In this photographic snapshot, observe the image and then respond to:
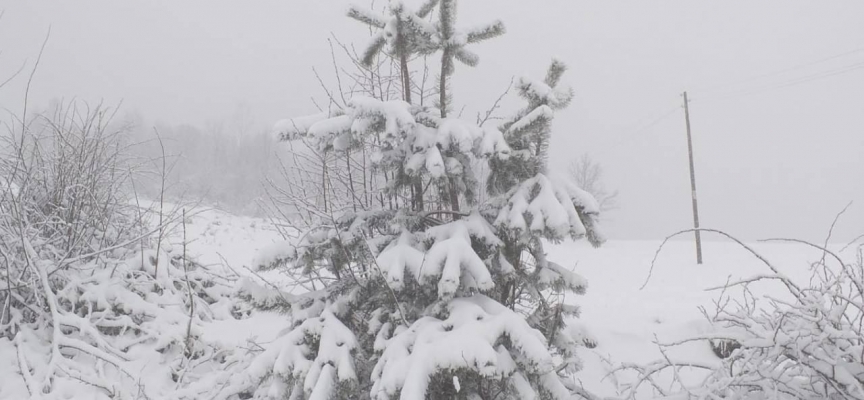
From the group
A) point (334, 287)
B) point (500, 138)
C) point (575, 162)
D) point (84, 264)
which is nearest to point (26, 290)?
point (84, 264)

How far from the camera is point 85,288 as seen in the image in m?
4.25

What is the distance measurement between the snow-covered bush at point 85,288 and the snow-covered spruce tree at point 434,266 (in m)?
1.34

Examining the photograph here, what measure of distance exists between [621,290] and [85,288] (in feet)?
29.5

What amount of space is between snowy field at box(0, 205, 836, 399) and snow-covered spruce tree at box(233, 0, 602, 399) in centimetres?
52

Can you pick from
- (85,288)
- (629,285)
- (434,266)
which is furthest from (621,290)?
(85,288)

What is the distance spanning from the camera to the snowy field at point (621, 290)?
4.49m

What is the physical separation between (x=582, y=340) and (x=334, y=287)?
1.56m

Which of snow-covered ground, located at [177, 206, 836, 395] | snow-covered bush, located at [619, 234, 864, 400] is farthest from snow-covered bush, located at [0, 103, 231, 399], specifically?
snow-covered bush, located at [619, 234, 864, 400]

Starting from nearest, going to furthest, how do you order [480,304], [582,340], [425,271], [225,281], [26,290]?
[425,271], [480,304], [582,340], [26,290], [225,281]

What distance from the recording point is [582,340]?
9.67ft

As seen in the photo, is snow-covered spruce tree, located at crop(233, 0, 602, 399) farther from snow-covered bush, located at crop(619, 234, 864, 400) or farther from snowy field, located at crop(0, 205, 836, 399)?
snow-covered bush, located at crop(619, 234, 864, 400)

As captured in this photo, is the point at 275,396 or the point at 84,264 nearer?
the point at 275,396

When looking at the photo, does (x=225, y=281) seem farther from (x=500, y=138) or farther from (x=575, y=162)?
(x=575, y=162)

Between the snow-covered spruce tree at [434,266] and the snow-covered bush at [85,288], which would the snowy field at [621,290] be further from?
the snow-covered spruce tree at [434,266]
